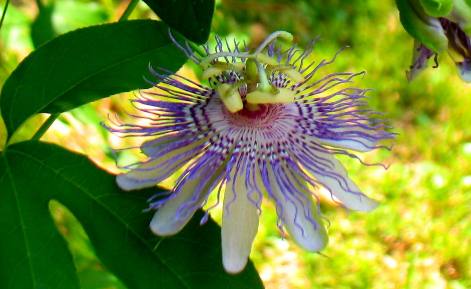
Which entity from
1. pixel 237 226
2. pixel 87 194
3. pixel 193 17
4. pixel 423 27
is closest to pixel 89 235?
pixel 87 194

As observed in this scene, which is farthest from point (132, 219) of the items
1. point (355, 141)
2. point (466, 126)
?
point (466, 126)

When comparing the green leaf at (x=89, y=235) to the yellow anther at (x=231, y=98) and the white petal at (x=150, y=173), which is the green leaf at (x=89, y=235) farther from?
the yellow anther at (x=231, y=98)

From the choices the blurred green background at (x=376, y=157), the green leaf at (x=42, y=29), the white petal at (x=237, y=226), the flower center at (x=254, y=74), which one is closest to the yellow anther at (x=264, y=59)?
the flower center at (x=254, y=74)

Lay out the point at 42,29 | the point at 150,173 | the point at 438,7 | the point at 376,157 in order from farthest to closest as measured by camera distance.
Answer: the point at 376,157 → the point at 42,29 → the point at 150,173 → the point at 438,7

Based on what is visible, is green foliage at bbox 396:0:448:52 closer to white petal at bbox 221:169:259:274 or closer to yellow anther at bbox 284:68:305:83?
yellow anther at bbox 284:68:305:83

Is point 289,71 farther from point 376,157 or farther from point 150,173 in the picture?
point 376,157

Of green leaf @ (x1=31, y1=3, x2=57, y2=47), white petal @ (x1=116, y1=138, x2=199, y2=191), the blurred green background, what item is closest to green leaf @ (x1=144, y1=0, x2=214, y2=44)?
white petal @ (x1=116, y1=138, x2=199, y2=191)
